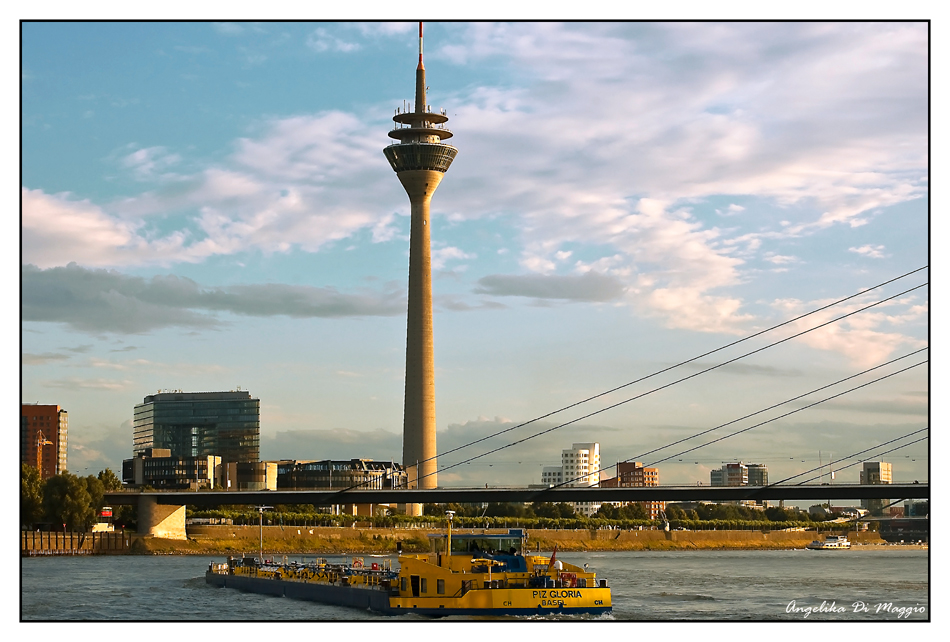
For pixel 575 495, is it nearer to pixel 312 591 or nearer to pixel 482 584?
pixel 312 591

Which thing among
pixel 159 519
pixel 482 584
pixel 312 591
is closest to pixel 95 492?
pixel 159 519

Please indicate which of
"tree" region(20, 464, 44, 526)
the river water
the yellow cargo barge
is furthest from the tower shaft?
the yellow cargo barge

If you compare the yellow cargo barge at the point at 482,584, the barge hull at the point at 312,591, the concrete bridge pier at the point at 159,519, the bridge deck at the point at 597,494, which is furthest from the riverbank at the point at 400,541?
the yellow cargo barge at the point at 482,584

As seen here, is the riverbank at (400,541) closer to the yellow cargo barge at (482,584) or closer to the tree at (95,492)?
the tree at (95,492)

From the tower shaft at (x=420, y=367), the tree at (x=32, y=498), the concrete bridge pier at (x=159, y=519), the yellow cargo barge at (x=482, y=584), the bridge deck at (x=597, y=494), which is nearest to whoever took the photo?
the yellow cargo barge at (x=482, y=584)

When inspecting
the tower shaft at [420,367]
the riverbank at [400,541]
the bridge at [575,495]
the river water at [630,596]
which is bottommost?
the riverbank at [400,541]

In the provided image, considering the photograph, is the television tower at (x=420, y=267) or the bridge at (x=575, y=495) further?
the television tower at (x=420, y=267)
